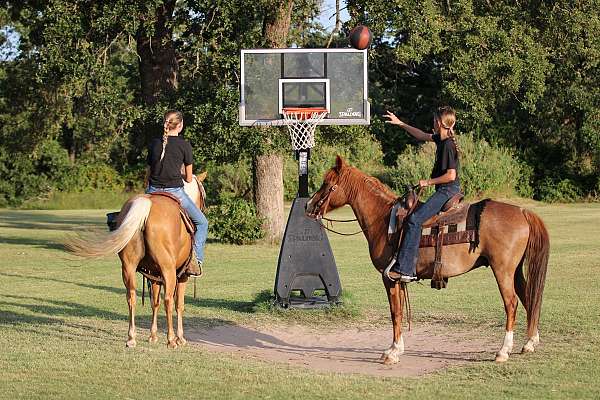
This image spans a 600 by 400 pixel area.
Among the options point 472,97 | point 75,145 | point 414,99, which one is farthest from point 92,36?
point 75,145

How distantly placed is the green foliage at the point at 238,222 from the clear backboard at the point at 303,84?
9538 millimetres

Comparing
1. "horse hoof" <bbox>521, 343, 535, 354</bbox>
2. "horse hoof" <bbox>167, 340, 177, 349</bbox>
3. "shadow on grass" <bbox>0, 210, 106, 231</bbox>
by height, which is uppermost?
"horse hoof" <bbox>521, 343, 535, 354</bbox>

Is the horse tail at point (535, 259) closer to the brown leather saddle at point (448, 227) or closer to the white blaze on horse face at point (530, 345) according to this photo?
the white blaze on horse face at point (530, 345)

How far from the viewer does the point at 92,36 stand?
22.8 metres

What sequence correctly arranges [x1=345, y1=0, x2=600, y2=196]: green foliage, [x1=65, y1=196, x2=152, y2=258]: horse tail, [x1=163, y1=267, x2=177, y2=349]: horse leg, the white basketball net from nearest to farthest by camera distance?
[x1=65, y1=196, x2=152, y2=258]: horse tail → [x1=163, y1=267, x2=177, y2=349]: horse leg → the white basketball net → [x1=345, y1=0, x2=600, y2=196]: green foliage

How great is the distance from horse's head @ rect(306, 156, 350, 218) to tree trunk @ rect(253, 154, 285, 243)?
12.9 meters

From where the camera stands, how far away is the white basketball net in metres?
13.8

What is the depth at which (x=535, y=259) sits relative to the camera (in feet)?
32.3

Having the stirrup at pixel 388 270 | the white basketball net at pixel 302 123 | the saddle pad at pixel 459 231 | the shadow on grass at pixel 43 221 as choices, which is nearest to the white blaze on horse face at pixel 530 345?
the saddle pad at pixel 459 231

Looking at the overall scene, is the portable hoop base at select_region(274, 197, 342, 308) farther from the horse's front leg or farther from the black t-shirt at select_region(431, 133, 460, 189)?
the black t-shirt at select_region(431, 133, 460, 189)

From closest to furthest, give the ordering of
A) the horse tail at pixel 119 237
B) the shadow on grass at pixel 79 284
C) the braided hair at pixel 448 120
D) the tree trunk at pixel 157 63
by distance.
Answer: the braided hair at pixel 448 120
the horse tail at pixel 119 237
the shadow on grass at pixel 79 284
the tree trunk at pixel 157 63

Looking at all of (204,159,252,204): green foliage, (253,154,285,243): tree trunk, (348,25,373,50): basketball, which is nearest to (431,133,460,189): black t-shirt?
(348,25,373,50): basketball

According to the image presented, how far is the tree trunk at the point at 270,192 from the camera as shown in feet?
78.6

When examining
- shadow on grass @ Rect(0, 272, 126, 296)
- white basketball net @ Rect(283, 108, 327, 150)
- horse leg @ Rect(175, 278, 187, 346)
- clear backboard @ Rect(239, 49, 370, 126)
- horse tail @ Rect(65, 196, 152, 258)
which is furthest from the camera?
shadow on grass @ Rect(0, 272, 126, 296)
